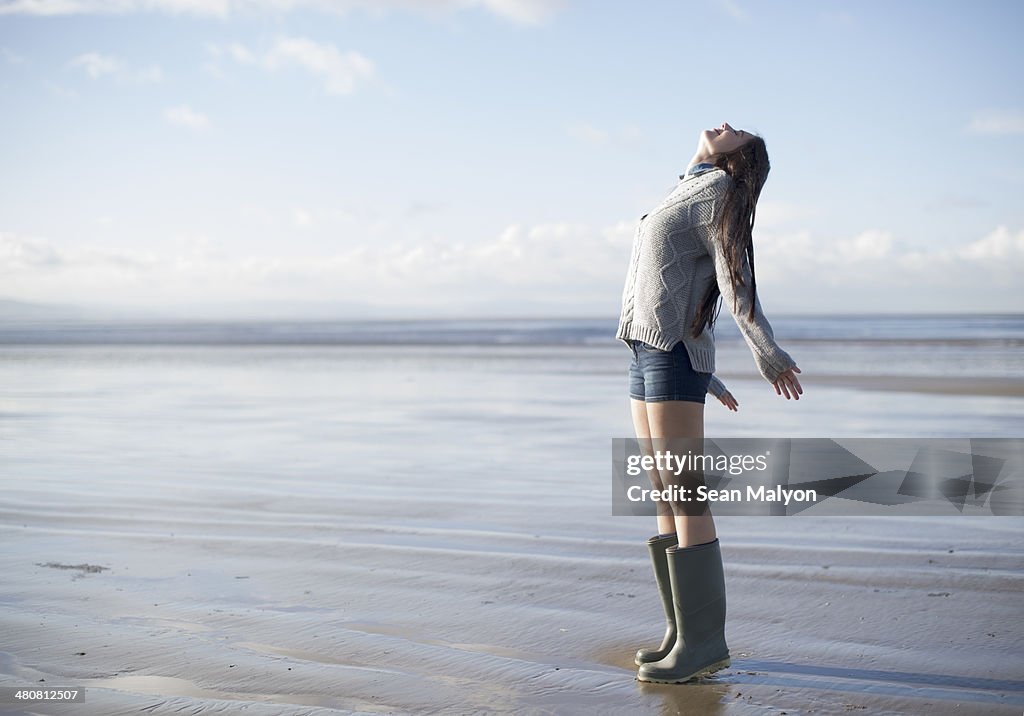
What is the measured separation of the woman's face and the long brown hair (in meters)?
0.01

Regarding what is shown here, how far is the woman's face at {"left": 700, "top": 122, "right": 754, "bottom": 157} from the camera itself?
333 centimetres

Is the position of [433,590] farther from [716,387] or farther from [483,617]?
[716,387]

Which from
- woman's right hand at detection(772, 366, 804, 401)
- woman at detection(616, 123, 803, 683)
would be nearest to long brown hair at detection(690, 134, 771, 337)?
woman at detection(616, 123, 803, 683)

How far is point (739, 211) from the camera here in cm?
321

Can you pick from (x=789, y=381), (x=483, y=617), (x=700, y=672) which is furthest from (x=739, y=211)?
(x=483, y=617)

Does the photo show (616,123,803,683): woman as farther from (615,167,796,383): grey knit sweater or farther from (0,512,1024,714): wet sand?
(0,512,1024,714): wet sand

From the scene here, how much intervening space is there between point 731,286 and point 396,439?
6.69 meters

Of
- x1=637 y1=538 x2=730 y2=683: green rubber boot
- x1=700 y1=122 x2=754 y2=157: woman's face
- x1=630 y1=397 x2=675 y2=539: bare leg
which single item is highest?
x1=700 y1=122 x2=754 y2=157: woman's face

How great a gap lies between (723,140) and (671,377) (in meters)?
0.87

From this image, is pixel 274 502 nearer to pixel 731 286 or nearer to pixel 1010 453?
pixel 731 286

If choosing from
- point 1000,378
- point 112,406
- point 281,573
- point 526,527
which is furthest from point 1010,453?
point 112,406

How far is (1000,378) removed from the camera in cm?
1675

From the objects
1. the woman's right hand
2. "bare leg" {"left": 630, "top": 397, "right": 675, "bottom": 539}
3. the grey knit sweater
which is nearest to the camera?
the woman's right hand

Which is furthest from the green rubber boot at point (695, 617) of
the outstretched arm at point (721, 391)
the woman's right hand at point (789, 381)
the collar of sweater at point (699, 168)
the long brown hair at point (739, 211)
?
the collar of sweater at point (699, 168)
